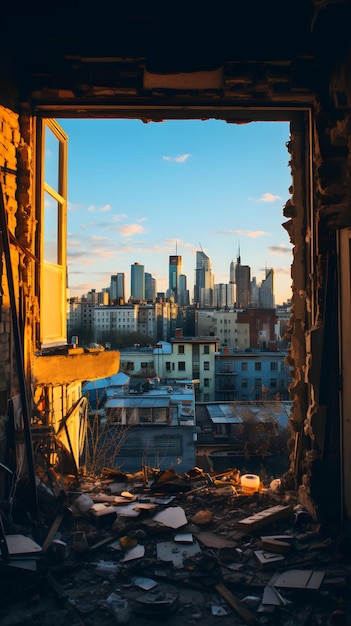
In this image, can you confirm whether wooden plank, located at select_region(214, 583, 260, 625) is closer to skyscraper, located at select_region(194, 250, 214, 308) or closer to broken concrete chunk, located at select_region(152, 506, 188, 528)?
broken concrete chunk, located at select_region(152, 506, 188, 528)

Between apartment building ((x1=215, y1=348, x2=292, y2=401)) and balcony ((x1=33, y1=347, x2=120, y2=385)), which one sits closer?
balcony ((x1=33, y1=347, x2=120, y2=385))

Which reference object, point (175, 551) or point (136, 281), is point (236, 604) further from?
point (136, 281)

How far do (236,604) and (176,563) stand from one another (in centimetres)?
68

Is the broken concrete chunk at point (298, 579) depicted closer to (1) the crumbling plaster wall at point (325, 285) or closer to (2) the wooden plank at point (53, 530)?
(1) the crumbling plaster wall at point (325, 285)

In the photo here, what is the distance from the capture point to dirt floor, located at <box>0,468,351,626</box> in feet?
9.53

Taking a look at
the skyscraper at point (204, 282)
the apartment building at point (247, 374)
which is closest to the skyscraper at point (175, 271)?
the skyscraper at point (204, 282)

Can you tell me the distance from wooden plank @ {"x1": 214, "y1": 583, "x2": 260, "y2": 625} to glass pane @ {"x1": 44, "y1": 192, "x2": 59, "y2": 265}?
3.83 m

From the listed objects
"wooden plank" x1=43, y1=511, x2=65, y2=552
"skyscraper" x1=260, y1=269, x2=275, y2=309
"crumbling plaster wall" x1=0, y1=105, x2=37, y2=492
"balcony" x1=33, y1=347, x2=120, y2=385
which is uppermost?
"skyscraper" x1=260, y1=269, x2=275, y2=309

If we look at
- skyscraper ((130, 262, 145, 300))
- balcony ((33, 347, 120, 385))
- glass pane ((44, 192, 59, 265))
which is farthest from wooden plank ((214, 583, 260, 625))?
skyscraper ((130, 262, 145, 300))

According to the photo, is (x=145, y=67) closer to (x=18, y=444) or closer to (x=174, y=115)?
(x=174, y=115)

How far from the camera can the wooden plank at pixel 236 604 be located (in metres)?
2.81

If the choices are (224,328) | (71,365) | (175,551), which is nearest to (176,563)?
(175,551)

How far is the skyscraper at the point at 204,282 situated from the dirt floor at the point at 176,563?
3785 inches

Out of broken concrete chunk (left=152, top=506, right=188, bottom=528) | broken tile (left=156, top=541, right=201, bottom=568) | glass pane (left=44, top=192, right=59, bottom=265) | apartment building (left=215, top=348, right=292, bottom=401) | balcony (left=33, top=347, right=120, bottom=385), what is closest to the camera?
broken tile (left=156, top=541, right=201, bottom=568)
